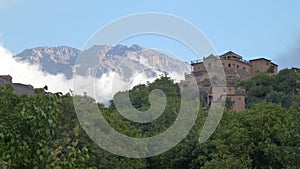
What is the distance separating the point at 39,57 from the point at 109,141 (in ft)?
367

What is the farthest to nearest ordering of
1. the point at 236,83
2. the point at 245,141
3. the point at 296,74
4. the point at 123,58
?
the point at 236,83 → the point at 296,74 → the point at 123,58 → the point at 245,141

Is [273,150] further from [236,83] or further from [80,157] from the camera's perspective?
[236,83]

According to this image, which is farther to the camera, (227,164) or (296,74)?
(296,74)

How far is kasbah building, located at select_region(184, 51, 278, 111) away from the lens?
7050cm

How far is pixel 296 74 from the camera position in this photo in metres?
81.9

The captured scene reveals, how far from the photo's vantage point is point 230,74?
9300 centimetres

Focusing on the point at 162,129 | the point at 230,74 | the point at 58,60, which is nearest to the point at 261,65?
→ the point at 230,74

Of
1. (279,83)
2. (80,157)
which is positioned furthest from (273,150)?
(279,83)

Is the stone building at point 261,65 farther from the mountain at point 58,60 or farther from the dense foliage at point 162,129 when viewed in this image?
the dense foliage at point 162,129

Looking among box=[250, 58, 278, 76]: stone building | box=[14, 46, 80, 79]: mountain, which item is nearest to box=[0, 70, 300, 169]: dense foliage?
box=[14, 46, 80, 79]: mountain

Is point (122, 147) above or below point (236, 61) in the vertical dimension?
below

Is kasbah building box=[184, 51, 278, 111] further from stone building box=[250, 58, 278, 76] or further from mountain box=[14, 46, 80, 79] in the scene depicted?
mountain box=[14, 46, 80, 79]

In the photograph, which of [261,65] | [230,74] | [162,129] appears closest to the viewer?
[162,129]

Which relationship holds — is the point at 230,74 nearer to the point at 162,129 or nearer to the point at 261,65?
the point at 261,65
